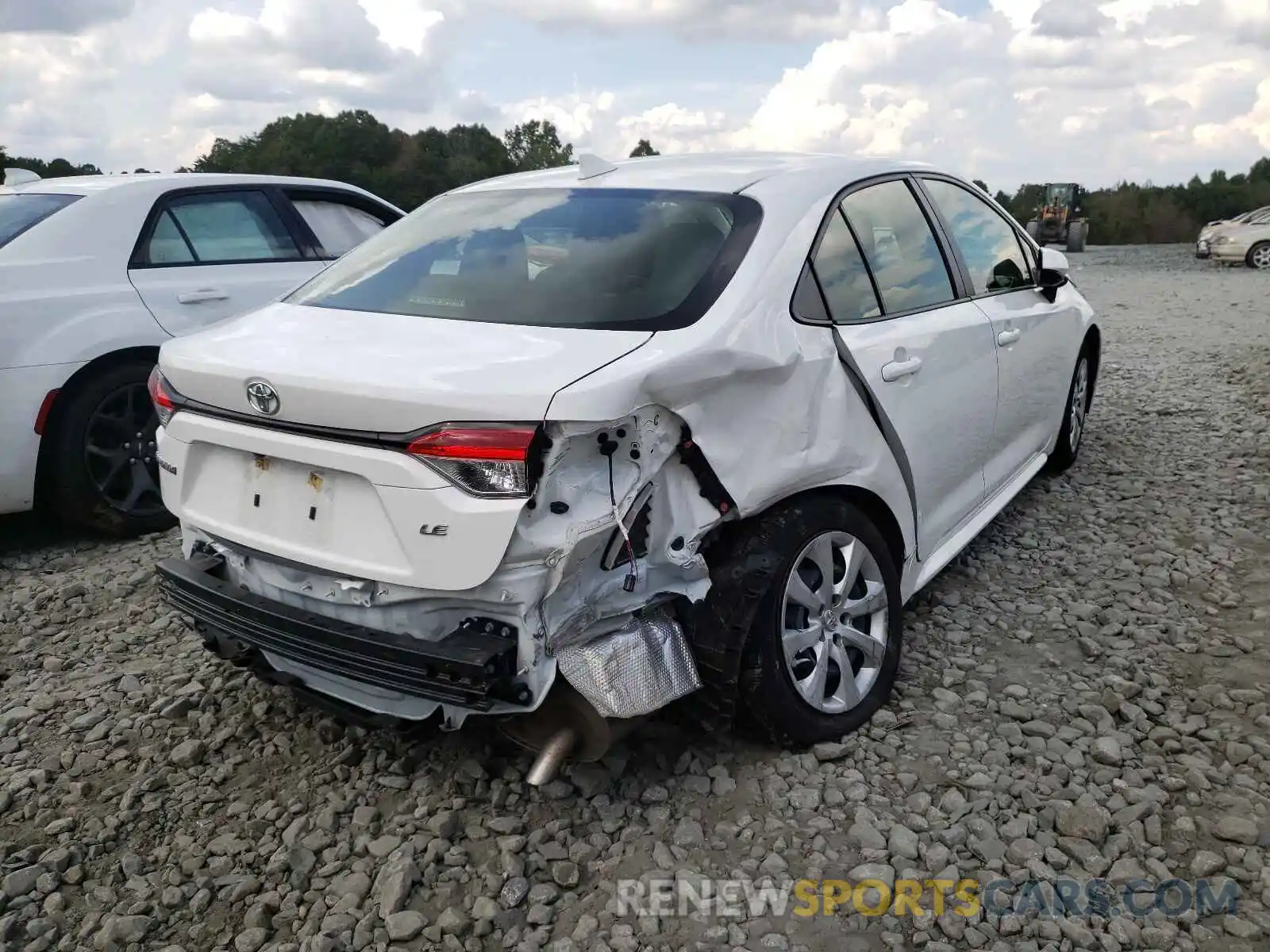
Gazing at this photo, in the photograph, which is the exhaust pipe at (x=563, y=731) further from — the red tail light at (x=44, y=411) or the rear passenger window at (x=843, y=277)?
the red tail light at (x=44, y=411)

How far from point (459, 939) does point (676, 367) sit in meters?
1.41

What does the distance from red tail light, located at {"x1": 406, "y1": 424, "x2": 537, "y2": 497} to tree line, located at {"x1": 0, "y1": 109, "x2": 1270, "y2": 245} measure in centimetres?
4130

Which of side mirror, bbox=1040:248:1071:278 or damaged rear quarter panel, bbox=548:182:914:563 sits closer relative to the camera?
damaged rear quarter panel, bbox=548:182:914:563

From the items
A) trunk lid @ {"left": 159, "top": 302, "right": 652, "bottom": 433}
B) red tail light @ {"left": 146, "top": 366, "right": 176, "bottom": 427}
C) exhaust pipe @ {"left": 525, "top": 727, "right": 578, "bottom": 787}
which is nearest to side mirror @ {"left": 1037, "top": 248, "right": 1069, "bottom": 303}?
trunk lid @ {"left": 159, "top": 302, "right": 652, "bottom": 433}

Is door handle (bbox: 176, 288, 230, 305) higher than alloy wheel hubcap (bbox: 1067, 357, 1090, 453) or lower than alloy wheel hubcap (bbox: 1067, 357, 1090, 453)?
higher

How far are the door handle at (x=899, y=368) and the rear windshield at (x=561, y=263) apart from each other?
1.95ft

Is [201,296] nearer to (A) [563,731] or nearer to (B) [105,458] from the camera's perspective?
(B) [105,458]

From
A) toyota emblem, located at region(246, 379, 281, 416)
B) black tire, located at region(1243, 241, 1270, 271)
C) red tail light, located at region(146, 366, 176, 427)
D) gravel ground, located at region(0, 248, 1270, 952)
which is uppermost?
toyota emblem, located at region(246, 379, 281, 416)

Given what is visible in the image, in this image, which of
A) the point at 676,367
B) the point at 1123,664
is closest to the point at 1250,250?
the point at 1123,664

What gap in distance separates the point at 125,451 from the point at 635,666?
3460 millimetres

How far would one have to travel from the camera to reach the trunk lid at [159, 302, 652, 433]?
2.22m

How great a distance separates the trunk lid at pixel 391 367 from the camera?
7.30ft

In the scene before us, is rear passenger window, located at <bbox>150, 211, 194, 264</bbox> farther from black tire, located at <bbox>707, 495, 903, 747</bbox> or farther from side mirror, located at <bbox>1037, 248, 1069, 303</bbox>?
side mirror, located at <bbox>1037, 248, 1069, 303</bbox>

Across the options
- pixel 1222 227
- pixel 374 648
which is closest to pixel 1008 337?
pixel 374 648
